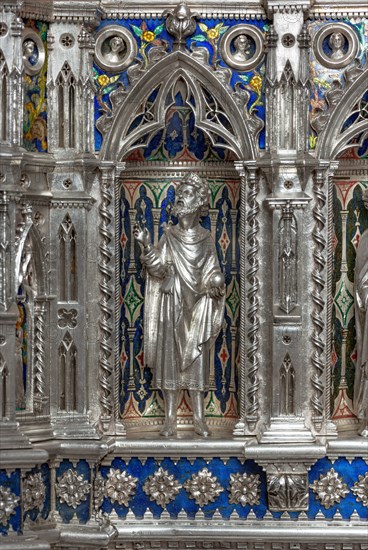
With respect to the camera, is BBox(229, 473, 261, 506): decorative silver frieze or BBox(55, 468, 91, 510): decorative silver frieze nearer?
BBox(55, 468, 91, 510): decorative silver frieze

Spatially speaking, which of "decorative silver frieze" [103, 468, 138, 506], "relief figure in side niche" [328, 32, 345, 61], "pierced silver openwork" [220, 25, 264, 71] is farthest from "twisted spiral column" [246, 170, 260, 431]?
"relief figure in side niche" [328, 32, 345, 61]

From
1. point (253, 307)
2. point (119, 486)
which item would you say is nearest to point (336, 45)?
point (253, 307)

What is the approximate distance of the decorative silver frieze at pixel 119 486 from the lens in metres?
14.9

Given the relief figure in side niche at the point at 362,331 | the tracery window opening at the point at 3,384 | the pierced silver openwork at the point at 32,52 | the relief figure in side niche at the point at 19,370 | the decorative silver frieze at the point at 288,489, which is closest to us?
the tracery window opening at the point at 3,384

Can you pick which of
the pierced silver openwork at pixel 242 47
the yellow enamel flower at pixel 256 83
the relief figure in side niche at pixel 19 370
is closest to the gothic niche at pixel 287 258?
the yellow enamel flower at pixel 256 83

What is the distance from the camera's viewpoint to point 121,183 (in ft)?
50.0

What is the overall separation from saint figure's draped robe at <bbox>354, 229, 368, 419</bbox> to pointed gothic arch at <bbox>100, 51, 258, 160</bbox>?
1322 mm

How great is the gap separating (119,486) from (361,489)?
2.03 metres

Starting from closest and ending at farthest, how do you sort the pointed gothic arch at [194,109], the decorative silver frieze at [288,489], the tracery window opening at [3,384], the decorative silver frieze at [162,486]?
the tracery window opening at [3,384]
the decorative silver frieze at [288,489]
the pointed gothic arch at [194,109]
the decorative silver frieze at [162,486]

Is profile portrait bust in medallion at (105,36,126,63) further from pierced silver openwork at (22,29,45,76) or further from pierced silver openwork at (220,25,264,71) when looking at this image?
pierced silver openwork at (220,25,264,71)

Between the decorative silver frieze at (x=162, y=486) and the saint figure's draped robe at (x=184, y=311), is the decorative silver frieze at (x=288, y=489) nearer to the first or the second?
the decorative silver frieze at (x=162, y=486)

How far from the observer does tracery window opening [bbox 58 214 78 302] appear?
1481 cm

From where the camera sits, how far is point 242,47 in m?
14.9

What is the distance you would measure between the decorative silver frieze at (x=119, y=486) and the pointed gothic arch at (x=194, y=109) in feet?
8.72
